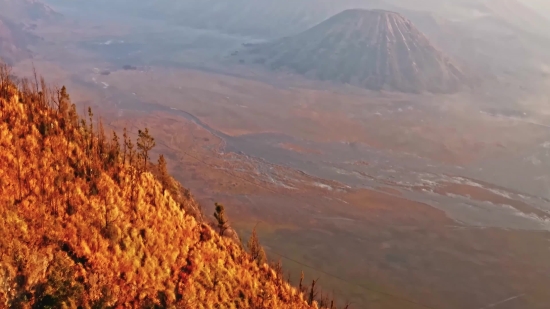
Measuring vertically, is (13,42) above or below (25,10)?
below

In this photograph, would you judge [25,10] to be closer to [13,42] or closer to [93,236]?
[13,42]

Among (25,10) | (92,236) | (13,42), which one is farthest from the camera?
(25,10)

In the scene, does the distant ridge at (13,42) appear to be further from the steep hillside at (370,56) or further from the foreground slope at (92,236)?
the foreground slope at (92,236)

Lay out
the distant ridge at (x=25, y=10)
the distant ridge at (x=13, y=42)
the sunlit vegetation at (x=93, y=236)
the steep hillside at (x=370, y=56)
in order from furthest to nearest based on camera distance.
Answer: the distant ridge at (x=25, y=10) < the distant ridge at (x=13, y=42) < the steep hillside at (x=370, y=56) < the sunlit vegetation at (x=93, y=236)

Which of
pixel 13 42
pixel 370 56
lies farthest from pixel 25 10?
pixel 370 56

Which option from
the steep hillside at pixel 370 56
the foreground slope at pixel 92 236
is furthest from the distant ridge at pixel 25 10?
the foreground slope at pixel 92 236

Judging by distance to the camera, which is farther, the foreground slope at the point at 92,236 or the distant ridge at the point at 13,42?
the distant ridge at the point at 13,42

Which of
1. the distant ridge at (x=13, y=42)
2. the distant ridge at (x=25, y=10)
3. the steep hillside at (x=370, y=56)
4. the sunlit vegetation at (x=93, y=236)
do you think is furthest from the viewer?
the distant ridge at (x=25, y=10)

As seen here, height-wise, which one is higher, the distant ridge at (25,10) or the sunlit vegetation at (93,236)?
the distant ridge at (25,10)
